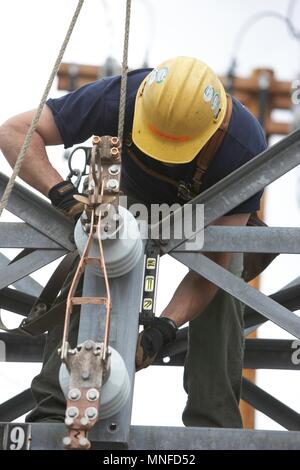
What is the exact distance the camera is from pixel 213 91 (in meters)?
6.58

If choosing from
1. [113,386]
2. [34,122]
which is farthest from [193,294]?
[113,386]

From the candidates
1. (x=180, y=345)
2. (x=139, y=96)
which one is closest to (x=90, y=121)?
(x=139, y=96)

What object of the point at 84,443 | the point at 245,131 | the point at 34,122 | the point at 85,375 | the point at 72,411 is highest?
the point at 245,131

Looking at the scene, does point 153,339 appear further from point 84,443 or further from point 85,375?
point 84,443

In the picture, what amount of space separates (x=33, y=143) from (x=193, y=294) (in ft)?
3.28

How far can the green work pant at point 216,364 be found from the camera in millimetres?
7133

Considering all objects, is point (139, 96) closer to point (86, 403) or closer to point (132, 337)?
point (132, 337)

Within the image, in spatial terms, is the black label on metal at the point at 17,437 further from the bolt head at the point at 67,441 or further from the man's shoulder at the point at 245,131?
the man's shoulder at the point at 245,131

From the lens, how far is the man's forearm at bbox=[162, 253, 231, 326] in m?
6.66

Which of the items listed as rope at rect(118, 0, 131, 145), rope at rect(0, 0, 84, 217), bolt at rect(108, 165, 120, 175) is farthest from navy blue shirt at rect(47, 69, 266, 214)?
bolt at rect(108, 165, 120, 175)

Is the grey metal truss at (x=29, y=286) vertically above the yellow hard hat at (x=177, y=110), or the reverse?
the grey metal truss at (x=29, y=286)

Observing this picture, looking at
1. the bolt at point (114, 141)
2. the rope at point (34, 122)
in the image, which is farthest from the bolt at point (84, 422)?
the bolt at point (114, 141)

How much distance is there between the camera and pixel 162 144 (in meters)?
→ 6.59
